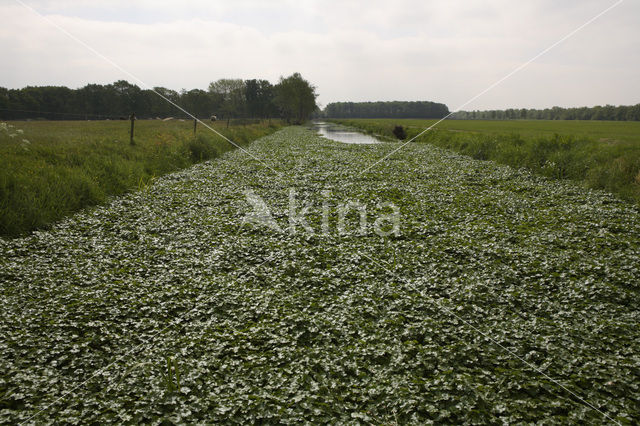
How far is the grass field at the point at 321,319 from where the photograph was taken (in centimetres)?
393

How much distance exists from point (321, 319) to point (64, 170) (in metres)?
10.3

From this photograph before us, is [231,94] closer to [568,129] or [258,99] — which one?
[258,99]

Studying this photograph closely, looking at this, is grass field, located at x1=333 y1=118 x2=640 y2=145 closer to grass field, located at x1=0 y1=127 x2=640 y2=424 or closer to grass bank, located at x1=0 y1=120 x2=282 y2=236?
grass field, located at x1=0 y1=127 x2=640 y2=424

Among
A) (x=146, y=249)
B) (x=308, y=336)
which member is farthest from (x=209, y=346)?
(x=146, y=249)

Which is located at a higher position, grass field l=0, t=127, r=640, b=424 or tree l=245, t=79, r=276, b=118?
tree l=245, t=79, r=276, b=118

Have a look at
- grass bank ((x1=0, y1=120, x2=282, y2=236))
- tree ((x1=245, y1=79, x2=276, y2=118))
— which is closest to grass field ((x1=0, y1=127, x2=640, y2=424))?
grass bank ((x1=0, y1=120, x2=282, y2=236))

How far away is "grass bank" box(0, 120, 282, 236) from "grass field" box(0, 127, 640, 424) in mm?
602

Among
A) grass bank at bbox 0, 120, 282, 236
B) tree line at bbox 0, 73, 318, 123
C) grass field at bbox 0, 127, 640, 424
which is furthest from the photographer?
tree line at bbox 0, 73, 318, 123

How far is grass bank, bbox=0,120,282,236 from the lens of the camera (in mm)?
8570

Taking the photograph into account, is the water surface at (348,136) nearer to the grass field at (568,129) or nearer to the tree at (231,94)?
the grass field at (568,129)

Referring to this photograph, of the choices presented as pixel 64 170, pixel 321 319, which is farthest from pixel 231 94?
pixel 321 319

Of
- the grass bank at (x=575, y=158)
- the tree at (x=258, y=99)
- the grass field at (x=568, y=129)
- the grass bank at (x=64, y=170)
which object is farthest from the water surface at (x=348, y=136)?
the tree at (x=258, y=99)

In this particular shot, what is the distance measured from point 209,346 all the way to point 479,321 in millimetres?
3995

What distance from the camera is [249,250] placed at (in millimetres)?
8023
